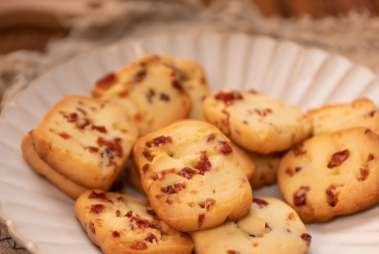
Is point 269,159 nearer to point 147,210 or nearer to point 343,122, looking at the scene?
point 343,122

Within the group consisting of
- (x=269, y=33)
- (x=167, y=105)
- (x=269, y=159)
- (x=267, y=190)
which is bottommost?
(x=267, y=190)

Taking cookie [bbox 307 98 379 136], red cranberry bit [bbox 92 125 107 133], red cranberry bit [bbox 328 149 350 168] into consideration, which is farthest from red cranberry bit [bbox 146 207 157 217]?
cookie [bbox 307 98 379 136]

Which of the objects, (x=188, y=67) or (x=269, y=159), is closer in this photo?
(x=269, y=159)

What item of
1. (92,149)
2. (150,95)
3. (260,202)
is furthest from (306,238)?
(150,95)

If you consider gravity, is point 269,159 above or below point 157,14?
below

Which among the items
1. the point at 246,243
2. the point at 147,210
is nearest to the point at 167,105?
the point at 147,210

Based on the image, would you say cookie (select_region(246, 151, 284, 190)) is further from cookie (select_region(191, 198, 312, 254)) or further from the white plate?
cookie (select_region(191, 198, 312, 254))

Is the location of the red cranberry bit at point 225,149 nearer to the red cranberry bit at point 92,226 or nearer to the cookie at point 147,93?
the cookie at point 147,93
